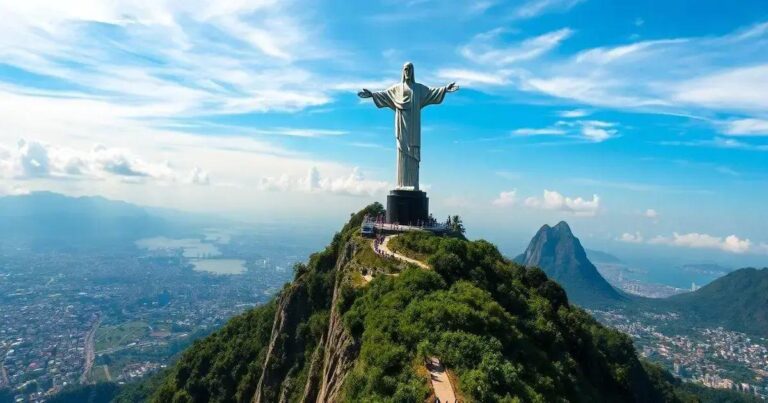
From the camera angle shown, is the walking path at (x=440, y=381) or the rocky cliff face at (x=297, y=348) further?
the rocky cliff face at (x=297, y=348)

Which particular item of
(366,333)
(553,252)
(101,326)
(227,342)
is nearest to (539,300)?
(366,333)

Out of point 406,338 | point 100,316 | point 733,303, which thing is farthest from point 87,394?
point 733,303

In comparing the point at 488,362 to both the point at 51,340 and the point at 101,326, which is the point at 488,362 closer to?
the point at 51,340

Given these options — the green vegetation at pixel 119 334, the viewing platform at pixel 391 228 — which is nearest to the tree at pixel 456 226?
the viewing platform at pixel 391 228

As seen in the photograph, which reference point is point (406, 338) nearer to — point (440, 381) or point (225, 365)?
point (440, 381)

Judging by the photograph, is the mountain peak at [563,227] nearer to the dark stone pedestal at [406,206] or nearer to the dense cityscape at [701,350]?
the dense cityscape at [701,350]

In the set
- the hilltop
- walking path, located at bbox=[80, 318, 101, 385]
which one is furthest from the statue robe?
walking path, located at bbox=[80, 318, 101, 385]
